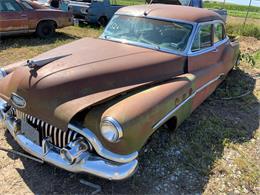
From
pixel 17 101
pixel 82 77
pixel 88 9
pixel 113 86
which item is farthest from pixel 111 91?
pixel 88 9

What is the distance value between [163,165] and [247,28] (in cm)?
1136

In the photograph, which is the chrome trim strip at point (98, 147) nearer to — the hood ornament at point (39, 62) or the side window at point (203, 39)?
the hood ornament at point (39, 62)

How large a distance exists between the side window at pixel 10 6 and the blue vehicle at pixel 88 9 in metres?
2.83

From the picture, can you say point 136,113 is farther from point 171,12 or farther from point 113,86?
point 171,12

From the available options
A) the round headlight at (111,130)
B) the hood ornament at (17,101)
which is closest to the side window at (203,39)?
the round headlight at (111,130)

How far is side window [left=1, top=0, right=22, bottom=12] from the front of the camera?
868cm

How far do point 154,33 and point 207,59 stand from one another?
38.7 inches

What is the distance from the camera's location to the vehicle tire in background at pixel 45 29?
9611mm

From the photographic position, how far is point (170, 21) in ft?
14.1

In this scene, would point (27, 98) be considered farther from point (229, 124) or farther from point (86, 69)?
point (229, 124)

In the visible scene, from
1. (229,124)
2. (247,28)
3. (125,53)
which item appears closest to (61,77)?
(125,53)

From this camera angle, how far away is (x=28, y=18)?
Result: 9.10 metres

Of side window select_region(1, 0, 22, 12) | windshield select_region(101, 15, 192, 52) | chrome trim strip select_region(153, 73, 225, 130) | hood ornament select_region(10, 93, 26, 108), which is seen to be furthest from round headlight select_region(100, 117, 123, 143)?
side window select_region(1, 0, 22, 12)

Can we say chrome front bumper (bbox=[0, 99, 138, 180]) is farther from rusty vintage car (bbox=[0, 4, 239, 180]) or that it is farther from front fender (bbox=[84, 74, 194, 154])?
front fender (bbox=[84, 74, 194, 154])
